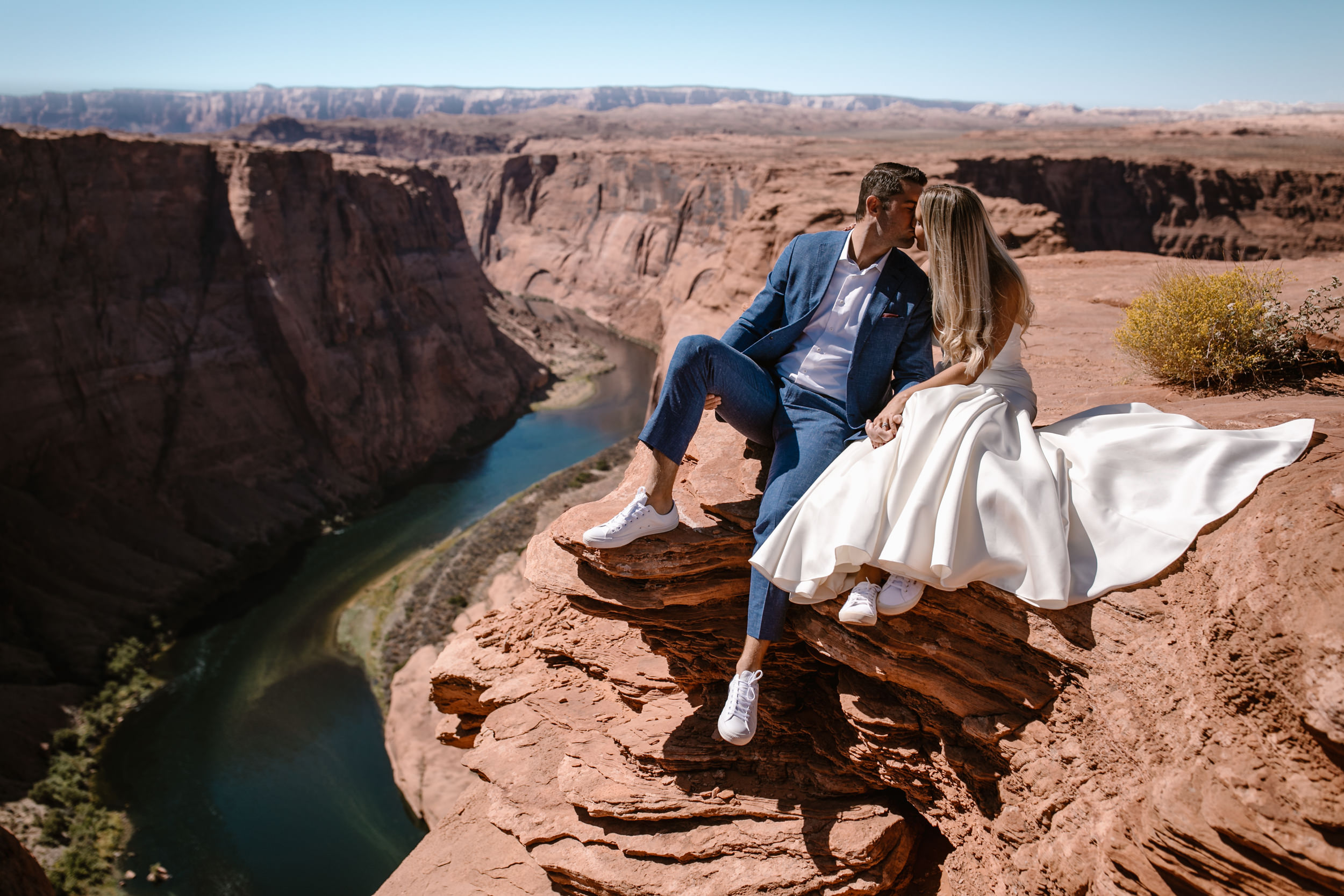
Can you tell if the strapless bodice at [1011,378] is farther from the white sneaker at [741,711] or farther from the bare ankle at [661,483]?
the white sneaker at [741,711]

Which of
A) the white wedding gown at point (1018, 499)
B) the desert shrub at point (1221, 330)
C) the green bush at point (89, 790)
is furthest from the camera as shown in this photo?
the green bush at point (89, 790)

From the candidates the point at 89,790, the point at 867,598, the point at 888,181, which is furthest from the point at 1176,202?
the point at 89,790

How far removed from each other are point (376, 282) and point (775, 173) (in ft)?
78.9

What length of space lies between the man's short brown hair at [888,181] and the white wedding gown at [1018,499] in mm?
1547

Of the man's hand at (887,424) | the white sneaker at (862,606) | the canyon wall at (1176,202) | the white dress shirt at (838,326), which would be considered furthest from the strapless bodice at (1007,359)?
the canyon wall at (1176,202)

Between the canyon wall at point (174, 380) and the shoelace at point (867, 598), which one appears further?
the canyon wall at point (174, 380)

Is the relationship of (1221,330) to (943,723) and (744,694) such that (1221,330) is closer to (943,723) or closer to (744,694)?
(943,723)

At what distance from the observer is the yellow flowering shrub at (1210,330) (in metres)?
6.83

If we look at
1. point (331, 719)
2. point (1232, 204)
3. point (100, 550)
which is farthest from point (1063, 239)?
point (1232, 204)

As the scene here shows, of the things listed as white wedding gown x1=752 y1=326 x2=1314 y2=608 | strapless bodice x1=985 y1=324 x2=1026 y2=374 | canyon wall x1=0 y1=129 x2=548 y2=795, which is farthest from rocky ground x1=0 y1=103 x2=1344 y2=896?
strapless bodice x1=985 y1=324 x2=1026 y2=374

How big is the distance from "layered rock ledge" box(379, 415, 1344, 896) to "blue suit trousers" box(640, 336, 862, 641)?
600mm

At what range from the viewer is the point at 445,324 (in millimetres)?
50594

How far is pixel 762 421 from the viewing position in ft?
20.2

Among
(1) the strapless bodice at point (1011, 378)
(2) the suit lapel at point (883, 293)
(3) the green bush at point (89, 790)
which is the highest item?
(2) the suit lapel at point (883, 293)
